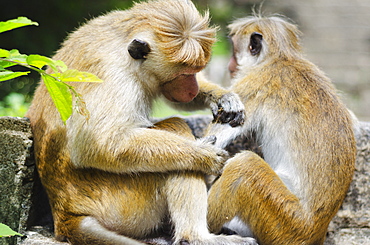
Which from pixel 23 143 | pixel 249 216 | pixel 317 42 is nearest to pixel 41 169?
pixel 23 143

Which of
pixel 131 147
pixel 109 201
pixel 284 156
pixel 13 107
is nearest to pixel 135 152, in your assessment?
pixel 131 147

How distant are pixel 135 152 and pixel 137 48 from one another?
113 cm

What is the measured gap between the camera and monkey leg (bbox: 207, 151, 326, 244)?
5254mm

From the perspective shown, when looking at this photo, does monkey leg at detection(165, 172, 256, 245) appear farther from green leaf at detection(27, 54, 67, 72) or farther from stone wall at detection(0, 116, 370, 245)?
green leaf at detection(27, 54, 67, 72)

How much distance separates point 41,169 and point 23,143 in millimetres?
354

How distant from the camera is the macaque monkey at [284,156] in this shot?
5281 mm

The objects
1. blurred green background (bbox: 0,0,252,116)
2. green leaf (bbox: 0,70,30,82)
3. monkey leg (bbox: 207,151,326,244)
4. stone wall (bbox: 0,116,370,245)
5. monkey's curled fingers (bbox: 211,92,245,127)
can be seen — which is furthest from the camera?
blurred green background (bbox: 0,0,252,116)

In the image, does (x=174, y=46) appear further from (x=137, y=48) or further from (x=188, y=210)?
(x=188, y=210)

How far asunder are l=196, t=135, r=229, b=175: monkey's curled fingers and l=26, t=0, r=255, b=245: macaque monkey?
0.5 inches

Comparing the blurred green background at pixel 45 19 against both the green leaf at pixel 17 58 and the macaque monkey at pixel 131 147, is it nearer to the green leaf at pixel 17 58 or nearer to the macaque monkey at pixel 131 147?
the macaque monkey at pixel 131 147

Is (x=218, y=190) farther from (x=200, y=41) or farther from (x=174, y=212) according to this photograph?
(x=200, y=41)

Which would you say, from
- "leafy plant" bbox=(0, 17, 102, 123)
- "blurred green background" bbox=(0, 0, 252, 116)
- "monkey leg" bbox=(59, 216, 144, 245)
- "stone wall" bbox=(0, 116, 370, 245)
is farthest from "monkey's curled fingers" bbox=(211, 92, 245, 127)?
"blurred green background" bbox=(0, 0, 252, 116)

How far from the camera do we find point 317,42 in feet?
56.2

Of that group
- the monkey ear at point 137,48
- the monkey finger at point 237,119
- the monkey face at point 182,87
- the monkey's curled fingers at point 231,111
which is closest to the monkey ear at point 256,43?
the monkey's curled fingers at point 231,111
